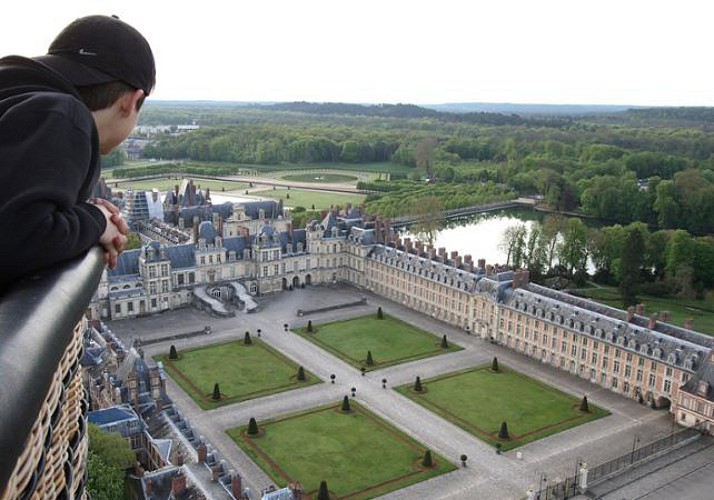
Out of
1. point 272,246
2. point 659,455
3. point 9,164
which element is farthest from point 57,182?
point 272,246

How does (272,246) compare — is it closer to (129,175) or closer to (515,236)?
(515,236)

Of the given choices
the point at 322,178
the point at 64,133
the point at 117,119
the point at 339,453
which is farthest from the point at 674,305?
the point at 322,178

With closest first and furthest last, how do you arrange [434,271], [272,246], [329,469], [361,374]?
1. [329,469]
2. [361,374]
3. [434,271]
4. [272,246]

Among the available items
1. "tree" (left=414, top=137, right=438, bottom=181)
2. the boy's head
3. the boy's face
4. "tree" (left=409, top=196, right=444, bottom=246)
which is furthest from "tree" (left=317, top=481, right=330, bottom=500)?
"tree" (left=414, top=137, right=438, bottom=181)

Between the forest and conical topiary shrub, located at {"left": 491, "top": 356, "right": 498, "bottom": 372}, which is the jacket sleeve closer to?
conical topiary shrub, located at {"left": 491, "top": 356, "right": 498, "bottom": 372}

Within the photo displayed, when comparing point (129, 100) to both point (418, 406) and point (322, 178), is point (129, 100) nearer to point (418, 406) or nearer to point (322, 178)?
point (418, 406)
